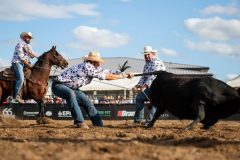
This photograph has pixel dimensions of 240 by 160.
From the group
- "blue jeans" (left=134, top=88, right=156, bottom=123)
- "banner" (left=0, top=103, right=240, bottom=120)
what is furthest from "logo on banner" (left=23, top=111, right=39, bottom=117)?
"blue jeans" (left=134, top=88, right=156, bottom=123)

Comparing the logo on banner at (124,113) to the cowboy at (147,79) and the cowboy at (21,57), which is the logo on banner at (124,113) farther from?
the cowboy at (147,79)

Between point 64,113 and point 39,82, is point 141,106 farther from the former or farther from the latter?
point 64,113

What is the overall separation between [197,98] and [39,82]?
6367 millimetres

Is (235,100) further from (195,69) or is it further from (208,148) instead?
(195,69)

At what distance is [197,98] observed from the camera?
953 cm

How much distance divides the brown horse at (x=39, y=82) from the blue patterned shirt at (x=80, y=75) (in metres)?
3.94

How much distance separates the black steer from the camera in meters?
9.51

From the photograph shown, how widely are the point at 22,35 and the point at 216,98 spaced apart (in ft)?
22.7

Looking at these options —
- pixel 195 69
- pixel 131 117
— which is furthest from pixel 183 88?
pixel 195 69

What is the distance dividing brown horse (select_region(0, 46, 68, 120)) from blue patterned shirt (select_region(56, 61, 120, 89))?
3.94m

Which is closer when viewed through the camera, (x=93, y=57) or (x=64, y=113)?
(x=93, y=57)

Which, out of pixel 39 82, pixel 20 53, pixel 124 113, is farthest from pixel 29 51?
pixel 124 113

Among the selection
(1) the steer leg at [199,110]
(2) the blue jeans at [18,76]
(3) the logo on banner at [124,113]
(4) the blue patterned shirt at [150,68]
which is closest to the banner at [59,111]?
(3) the logo on banner at [124,113]

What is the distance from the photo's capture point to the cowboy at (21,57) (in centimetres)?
1381
